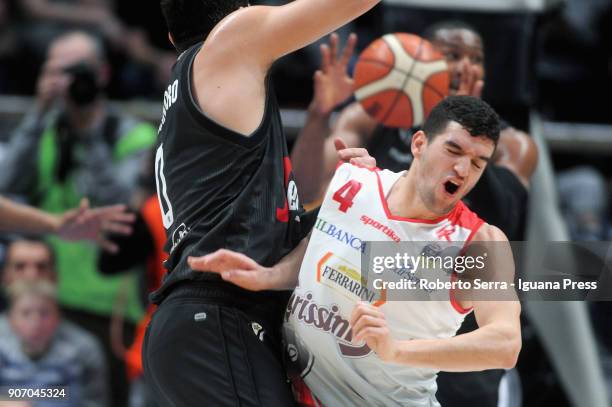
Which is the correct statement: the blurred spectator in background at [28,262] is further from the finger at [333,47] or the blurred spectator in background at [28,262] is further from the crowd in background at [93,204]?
the finger at [333,47]

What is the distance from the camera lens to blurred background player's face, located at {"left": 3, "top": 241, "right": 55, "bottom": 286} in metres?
6.36

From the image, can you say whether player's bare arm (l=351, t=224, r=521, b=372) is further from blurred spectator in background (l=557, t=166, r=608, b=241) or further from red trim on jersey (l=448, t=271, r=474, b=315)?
blurred spectator in background (l=557, t=166, r=608, b=241)

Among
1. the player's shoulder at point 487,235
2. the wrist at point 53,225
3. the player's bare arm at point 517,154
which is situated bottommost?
the wrist at point 53,225

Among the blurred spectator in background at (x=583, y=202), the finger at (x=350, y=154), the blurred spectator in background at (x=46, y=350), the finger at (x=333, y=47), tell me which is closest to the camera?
the finger at (x=350, y=154)

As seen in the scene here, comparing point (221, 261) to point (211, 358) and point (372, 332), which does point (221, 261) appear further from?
point (372, 332)

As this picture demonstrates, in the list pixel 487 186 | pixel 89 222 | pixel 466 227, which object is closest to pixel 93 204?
pixel 89 222

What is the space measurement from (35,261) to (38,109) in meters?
0.95

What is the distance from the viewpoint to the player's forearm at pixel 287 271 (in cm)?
359

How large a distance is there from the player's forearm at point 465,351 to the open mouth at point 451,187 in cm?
52

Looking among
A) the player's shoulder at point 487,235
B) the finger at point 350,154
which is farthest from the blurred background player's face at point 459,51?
the player's shoulder at point 487,235

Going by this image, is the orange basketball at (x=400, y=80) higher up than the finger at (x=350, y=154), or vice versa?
the finger at (x=350, y=154)

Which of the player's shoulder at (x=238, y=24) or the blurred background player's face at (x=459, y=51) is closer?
the player's shoulder at (x=238, y=24)

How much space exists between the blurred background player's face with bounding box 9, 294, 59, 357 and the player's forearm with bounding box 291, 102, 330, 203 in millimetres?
2092

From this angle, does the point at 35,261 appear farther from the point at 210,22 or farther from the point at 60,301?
the point at 210,22
